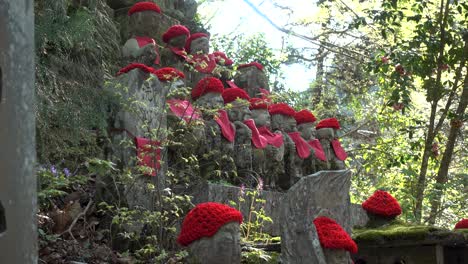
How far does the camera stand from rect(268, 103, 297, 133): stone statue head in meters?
8.91

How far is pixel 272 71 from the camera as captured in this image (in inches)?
509

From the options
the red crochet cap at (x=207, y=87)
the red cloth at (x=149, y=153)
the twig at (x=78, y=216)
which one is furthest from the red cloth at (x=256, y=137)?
the twig at (x=78, y=216)

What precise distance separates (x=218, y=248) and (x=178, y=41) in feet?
15.4

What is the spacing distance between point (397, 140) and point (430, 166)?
3.08 ft

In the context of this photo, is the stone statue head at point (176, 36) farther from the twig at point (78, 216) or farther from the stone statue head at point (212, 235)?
the stone statue head at point (212, 235)

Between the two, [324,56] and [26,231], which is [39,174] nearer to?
[26,231]

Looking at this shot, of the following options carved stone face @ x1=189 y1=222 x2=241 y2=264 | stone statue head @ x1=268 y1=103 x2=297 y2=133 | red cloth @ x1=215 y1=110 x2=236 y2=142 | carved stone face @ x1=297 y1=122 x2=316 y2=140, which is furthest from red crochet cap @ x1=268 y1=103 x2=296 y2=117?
carved stone face @ x1=189 y1=222 x2=241 y2=264

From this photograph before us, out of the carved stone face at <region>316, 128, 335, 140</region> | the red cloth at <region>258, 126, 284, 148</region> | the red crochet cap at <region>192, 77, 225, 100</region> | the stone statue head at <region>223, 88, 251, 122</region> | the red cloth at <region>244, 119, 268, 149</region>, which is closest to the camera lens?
the red crochet cap at <region>192, 77, 225, 100</region>

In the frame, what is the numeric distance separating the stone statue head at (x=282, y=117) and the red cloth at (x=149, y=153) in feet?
11.6

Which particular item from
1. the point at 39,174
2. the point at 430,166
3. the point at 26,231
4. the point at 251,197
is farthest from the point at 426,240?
the point at 430,166

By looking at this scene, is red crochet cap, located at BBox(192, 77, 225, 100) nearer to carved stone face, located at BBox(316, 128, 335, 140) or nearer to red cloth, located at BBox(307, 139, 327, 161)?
red cloth, located at BBox(307, 139, 327, 161)

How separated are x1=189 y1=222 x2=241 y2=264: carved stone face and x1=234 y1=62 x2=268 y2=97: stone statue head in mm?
5724

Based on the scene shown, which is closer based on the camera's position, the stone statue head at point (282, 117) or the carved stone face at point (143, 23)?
the carved stone face at point (143, 23)

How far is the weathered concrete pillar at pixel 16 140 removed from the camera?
7.42ft
